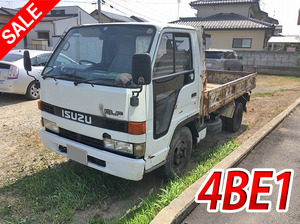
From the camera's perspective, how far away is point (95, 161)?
2.89m

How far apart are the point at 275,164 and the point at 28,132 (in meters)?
4.64

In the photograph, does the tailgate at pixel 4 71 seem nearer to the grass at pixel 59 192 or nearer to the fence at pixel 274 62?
the grass at pixel 59 192

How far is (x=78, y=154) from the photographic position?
9.66 feet

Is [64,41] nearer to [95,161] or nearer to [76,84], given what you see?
[76,84]

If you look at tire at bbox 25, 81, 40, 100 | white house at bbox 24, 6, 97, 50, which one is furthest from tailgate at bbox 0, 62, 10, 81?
white house at bbox 24, 6, 97, 50

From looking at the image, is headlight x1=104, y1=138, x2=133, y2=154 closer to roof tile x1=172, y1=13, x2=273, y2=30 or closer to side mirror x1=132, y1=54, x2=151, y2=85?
side mirror x1=132, y1=54, x2=151, y2=85

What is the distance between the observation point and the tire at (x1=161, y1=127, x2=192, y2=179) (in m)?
3.24

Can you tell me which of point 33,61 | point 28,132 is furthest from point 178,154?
point 33,61

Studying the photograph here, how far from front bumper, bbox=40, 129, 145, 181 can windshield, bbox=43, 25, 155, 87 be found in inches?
29.9

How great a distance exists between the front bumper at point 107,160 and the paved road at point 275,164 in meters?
0.80

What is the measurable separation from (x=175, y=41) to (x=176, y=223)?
2.16m

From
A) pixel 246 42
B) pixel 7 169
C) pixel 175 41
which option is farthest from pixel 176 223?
pixel 246 42

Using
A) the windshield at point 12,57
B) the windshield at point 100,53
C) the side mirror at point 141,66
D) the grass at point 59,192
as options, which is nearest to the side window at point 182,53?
the windshield at point 100,53

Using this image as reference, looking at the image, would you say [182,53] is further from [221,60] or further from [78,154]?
[221,60]
